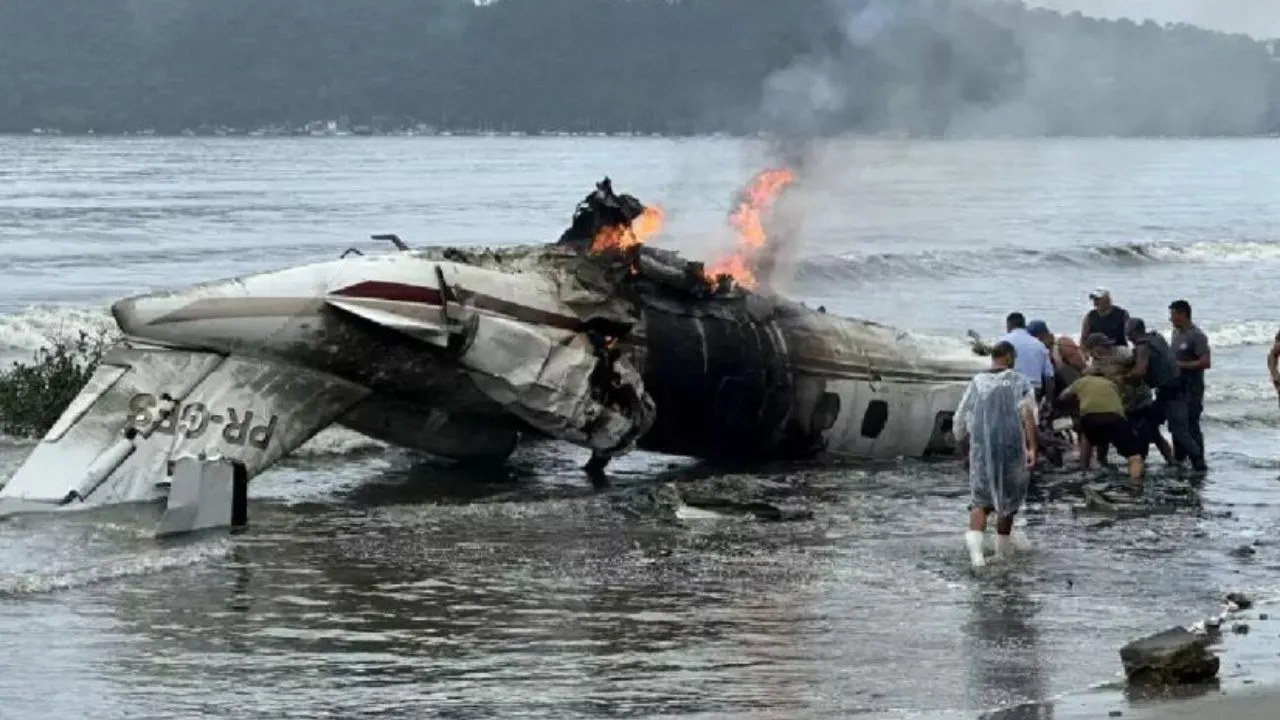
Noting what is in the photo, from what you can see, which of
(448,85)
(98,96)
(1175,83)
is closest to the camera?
(1175,83)

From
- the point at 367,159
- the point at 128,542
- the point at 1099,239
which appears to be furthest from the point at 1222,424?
the point at 367,159

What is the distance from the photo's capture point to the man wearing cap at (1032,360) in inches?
836

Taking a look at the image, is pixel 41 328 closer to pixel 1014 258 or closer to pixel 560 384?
pixel 560 384

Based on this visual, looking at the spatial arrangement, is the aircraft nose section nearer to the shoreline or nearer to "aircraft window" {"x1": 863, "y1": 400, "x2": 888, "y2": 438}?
"aircraft window" {"x1": 863, "y1": 400, "x2": 888, "y2": 438}

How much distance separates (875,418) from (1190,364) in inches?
143

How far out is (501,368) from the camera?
785 inches

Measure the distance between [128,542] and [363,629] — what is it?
4.04 metres

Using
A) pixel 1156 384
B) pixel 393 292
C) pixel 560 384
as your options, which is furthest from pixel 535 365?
pixel 1156 384

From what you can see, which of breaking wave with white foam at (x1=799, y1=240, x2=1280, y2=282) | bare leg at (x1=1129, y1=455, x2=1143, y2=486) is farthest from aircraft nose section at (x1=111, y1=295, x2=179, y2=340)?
breaking wave with white foam at (x1=799, y1=240, x2=1280, y2=282)

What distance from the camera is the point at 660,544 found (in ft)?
57.2

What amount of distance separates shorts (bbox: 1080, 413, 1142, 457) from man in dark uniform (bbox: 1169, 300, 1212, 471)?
1327mm

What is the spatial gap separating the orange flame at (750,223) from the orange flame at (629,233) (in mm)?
1125

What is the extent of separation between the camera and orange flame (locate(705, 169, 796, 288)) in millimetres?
23641

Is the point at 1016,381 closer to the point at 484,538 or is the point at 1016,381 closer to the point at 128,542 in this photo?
the point at 484,538
